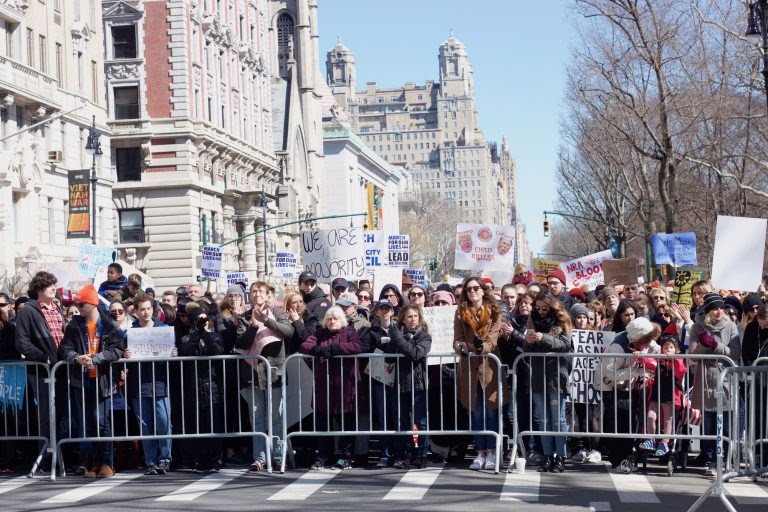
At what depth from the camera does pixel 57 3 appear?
47.2 metres

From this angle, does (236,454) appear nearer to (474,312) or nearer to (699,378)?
(474,312)

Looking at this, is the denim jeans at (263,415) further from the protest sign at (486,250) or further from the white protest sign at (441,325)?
the protest sign at (486,250)

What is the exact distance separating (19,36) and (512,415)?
1265 inches

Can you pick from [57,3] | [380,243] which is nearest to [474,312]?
[380,243]

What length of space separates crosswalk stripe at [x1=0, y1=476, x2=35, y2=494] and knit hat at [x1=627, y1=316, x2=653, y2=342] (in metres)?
5.74

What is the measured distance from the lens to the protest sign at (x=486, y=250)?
74.1 feet

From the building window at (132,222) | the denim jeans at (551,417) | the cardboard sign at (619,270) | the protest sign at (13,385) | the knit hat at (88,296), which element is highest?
the building window at (132,222)

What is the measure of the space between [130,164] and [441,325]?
170 feet

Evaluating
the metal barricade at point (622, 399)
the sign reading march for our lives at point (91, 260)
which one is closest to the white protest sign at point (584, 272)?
the sign reading march for our lives at point (91, 260)

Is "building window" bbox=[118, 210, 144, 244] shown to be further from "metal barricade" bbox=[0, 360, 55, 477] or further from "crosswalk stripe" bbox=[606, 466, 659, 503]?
"crosswalk stripe" bbox=[606, 466, 659, 503]

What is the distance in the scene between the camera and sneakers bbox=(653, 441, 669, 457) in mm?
13354

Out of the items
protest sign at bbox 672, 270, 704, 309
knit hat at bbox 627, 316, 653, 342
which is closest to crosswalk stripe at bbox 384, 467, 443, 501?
knit hat at bbox 627, 316, 653, 342

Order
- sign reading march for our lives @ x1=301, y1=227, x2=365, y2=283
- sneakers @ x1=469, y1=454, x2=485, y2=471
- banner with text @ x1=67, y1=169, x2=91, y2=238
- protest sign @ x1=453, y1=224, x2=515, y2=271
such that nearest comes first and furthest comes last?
sneakers @ x1=469, y1=454, x2=485, y2=471, sign reading march for our lives @ x1=301, y1=227, x2=365, y2=283, protest sign @ x1=453, y1=224, x2=515, y2=271, banner with text @ x1=67, y1=169, x2=91, y2=238

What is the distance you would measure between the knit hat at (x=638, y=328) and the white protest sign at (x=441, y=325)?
2.00 meters
